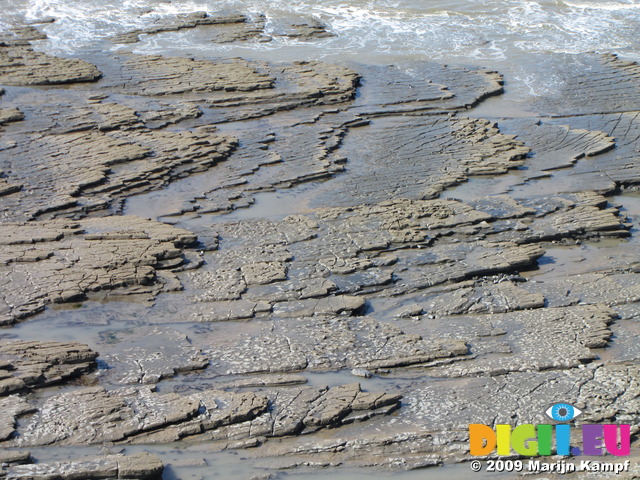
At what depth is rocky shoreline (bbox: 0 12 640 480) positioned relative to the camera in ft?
23.6

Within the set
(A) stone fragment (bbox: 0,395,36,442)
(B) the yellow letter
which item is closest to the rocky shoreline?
(A) stone fragment (bbox: 0,395,36,442)

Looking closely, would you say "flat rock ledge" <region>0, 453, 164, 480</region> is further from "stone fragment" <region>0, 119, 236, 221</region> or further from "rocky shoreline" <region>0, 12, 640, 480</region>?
"stone fragment" <region>0, 119, 236, 221</region>

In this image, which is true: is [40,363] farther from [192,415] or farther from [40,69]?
[40,69]

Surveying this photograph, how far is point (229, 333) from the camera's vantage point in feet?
28.1

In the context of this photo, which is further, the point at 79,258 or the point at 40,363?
the point at 79,258

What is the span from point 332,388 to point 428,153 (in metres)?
6.51

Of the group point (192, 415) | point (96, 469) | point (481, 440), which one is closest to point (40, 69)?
point (192, 415)

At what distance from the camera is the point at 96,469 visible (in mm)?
6355

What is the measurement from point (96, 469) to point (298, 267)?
4046mm

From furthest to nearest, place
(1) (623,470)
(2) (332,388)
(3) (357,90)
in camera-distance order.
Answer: (3) (357,90), (2) (332,388), (1) (623,470)

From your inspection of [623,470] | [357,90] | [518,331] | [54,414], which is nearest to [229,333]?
[54,414]

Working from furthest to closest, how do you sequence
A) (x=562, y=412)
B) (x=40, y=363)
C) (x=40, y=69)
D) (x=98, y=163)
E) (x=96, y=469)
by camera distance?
(x=40, y=69) < (x=98, y=163) < (x=40, y=363) < (x=562, y=412) < (x=96, y=469)

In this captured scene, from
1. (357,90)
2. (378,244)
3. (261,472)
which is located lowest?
(261,472)

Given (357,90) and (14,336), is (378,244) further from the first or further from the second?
(357,90)
